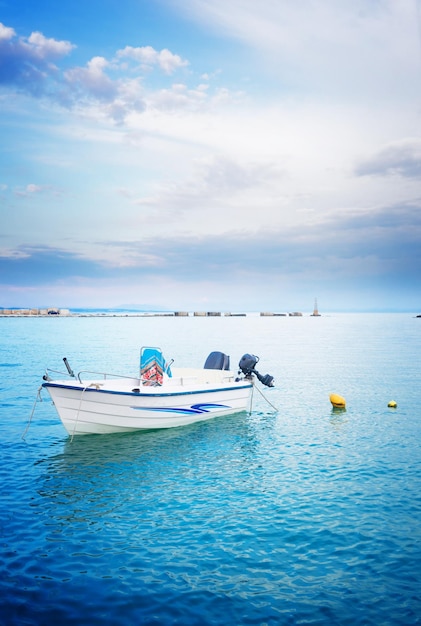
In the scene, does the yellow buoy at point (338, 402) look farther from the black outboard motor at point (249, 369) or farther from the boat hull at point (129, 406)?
the boat hull at point (129, 406)

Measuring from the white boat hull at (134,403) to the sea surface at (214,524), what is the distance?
0.58 m

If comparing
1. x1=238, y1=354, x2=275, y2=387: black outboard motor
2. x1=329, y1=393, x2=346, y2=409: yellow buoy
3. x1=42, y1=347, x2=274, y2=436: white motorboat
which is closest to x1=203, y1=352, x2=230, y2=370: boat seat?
x1=42, y1=347, x2=274, y2=436: white motorboat

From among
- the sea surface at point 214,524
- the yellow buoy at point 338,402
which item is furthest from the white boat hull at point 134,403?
the yellow buoy at point 338,402

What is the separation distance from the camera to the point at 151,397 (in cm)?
1934

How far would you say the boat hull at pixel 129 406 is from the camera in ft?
58.3

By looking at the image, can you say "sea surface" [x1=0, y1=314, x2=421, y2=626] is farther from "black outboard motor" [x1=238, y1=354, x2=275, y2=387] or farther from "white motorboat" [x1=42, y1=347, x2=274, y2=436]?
"black outboard motor" [x1=238, y1=354, x2=275, y2=387]

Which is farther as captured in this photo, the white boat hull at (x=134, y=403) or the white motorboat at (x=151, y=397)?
the white motorboat at (x=151, y=397)

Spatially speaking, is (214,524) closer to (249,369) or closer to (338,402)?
(249,369)

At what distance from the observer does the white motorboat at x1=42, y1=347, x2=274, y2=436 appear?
17.9m

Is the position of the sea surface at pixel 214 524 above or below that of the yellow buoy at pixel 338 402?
below

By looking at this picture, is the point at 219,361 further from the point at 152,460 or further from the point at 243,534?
the point at 243,534

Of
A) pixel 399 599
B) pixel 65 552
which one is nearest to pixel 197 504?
pixel 65 552

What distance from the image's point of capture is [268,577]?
898 centimetres

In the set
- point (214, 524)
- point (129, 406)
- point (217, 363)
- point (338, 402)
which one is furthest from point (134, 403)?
point (338, 402)
